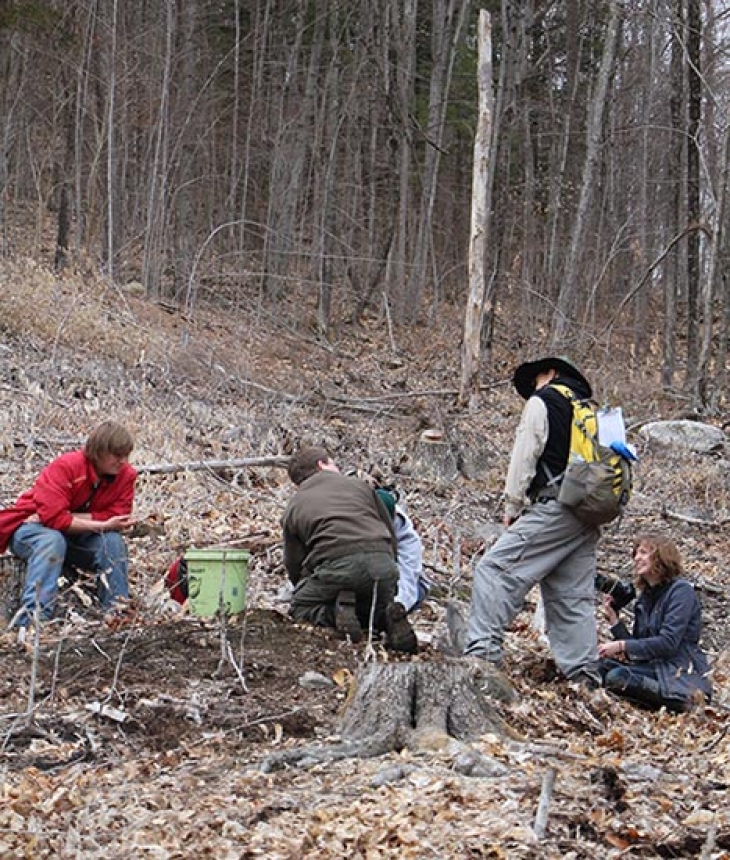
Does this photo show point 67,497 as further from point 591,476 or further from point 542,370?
point 591,476

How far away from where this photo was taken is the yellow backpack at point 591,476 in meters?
6.04

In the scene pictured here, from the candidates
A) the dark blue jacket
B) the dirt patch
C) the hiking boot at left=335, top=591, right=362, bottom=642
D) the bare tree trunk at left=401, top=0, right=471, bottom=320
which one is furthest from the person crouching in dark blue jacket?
the bare tree trunk at left=401, top=0, right=471, bottom=320

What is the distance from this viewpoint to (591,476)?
6.05 metres

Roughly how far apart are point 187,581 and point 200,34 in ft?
58.7

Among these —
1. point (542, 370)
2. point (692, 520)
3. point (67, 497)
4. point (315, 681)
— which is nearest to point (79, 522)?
point (67, 497)

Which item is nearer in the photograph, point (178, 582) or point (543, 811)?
point (543, 811)

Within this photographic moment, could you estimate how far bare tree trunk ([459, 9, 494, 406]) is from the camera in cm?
1482

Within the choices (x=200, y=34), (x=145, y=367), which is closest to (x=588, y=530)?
(x=145, y=367)

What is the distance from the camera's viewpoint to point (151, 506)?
8.73m

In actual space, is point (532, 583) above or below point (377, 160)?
below

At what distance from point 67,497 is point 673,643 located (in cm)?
335

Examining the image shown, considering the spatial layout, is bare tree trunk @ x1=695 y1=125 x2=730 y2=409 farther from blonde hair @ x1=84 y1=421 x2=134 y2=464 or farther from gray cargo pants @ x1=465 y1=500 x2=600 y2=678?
blonde hair @ x1=84 y1=421 x2=134 y2=464

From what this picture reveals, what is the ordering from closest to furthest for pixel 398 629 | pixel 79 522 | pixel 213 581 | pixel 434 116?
1. pixel 398 629
2. pixel 213 581
3. pixel 79 522
4. pixel 434 116

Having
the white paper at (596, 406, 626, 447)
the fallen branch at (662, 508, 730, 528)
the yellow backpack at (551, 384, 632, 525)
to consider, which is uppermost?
the white paper at (596, 406, 626, 447)
